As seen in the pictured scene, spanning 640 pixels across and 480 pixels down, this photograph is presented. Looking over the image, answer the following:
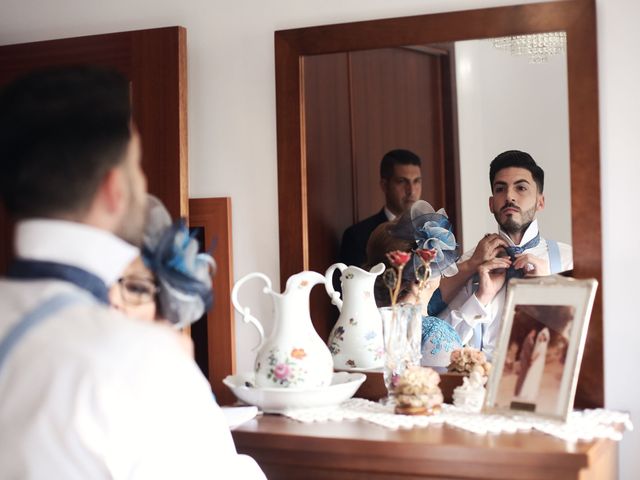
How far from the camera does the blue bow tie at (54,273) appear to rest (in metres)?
1.21

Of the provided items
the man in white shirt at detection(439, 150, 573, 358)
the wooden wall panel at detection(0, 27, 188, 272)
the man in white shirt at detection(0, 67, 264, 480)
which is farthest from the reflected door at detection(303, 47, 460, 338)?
the man in white shirt at detection(0, 67, 264, 480)

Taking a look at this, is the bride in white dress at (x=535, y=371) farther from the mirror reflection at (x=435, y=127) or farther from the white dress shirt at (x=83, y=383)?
the white dress shirt at (x=83, y=383)

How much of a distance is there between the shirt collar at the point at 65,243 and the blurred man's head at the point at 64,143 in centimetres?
1

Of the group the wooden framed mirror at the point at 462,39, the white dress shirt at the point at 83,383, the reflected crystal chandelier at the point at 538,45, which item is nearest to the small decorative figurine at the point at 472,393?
the wooden framed mirror at the point at 462,39

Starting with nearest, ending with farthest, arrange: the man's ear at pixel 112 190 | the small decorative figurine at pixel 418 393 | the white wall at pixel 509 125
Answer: the man's ear at pixel 112 190 < the small decorative figurine at pixel 418 393 < the white wall at pixel 509 125

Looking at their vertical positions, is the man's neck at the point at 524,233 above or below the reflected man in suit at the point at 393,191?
below

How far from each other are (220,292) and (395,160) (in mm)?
614

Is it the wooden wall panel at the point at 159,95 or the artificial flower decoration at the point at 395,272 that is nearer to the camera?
the artificial flower decoration at the point at 395,272

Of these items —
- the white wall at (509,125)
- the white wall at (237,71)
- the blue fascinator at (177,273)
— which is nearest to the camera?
the blue fascinator at (177,273)

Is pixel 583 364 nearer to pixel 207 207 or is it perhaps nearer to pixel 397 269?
pixel 397 269

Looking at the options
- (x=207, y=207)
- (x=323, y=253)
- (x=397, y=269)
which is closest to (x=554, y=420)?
(x=397, y=269)

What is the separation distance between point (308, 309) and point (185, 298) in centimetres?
54

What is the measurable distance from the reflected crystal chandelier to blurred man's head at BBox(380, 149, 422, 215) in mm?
344

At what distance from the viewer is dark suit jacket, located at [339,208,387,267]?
2307 mm
